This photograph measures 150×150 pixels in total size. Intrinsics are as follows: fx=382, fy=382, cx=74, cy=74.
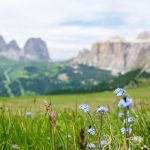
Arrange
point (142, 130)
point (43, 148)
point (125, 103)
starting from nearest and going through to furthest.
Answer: point (125, 103)
point (43, 148)
point (142, 130)

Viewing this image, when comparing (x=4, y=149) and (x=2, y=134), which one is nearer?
(x=4, y=149)

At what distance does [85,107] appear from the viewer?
13.3 feet

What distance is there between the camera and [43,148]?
4.51 meters

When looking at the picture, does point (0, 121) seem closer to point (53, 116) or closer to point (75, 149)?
point (75, 149)

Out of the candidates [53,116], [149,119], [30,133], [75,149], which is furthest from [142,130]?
Result: [53,116]

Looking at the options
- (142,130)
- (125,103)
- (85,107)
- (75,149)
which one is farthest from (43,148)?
(125,103)

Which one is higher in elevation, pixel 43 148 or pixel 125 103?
pixel 125 103

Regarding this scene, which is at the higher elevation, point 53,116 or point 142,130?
point 53,116

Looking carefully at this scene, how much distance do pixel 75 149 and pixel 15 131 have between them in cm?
157

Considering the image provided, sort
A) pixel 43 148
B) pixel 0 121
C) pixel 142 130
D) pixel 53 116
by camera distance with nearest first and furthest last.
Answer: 1. pixel 53 116
2. pixel 43 148
3. pixel 142 130
4. pixel 0 121

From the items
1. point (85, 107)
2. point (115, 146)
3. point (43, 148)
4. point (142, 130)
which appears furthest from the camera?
point (142, 130)

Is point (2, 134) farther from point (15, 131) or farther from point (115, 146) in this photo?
point (115, 146)

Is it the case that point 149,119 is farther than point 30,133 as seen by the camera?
No

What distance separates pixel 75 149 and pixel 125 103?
146 cm
